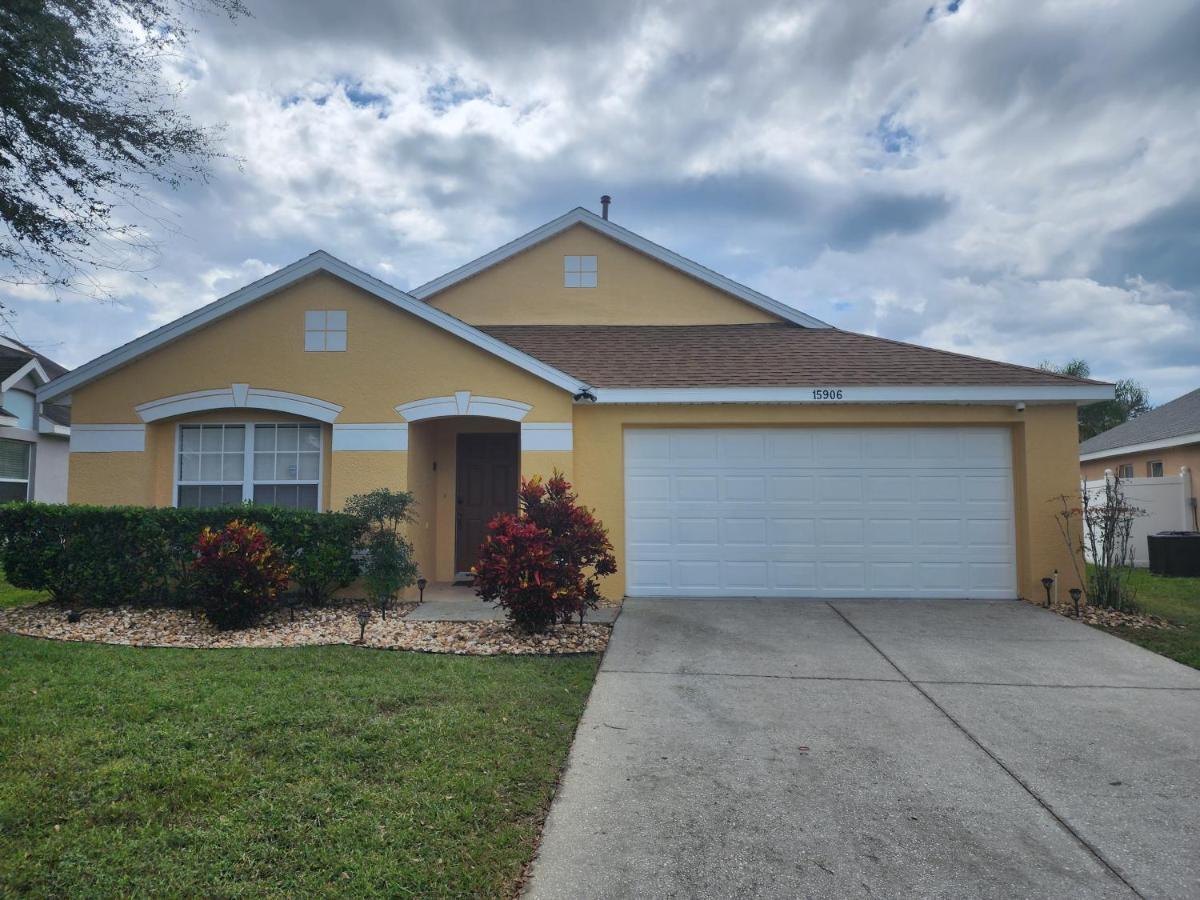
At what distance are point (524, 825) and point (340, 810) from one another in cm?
92

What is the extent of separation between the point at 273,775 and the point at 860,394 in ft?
26.2

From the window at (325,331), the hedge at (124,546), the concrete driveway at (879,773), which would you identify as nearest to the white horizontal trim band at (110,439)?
the hedge at (124,546)

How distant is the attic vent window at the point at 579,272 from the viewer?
12.6 meters

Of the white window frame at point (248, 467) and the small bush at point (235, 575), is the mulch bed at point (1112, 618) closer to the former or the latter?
the small bush at point (235, 575)

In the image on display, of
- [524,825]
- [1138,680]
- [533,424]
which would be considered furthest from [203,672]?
[1138,680]

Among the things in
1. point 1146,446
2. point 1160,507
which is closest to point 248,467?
point 1160,507

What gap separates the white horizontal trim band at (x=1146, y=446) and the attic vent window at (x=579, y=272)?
13.2 metres

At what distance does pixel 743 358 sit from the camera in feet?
33.4

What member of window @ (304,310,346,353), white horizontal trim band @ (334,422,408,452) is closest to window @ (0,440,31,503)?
window @ (304,310,346,353)

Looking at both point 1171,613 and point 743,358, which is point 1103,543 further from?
point 743,358

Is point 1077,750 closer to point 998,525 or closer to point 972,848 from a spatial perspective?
point 972,848

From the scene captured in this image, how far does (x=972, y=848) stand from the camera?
10.2ft

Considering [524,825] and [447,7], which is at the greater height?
[447,7]

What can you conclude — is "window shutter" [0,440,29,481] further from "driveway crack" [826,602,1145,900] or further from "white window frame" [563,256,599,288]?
"driveway crack" [826,602,1145,900]
